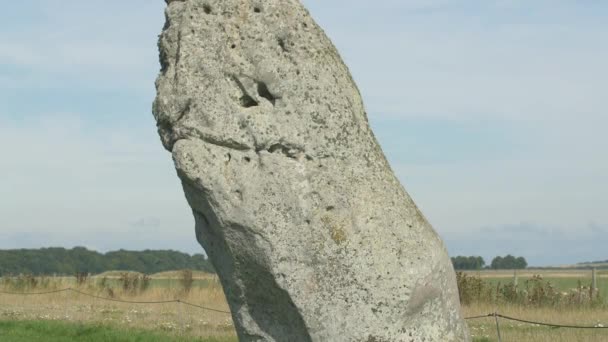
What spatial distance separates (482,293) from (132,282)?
1190cm

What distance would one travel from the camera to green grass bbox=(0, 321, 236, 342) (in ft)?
52.7

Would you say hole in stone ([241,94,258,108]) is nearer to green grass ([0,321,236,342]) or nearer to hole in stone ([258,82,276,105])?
hole in stone ([258,82,276,105])

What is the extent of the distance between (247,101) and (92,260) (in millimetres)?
74640

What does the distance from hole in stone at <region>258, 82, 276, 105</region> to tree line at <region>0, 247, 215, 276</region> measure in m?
64.5

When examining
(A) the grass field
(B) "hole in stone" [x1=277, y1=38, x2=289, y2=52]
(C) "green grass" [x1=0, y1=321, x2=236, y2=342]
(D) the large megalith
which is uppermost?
(B) "hole in stone" [x1=277, y1=38, x2=289, y2=52]

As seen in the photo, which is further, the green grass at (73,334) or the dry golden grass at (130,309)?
the dry golden grass at (130,309)

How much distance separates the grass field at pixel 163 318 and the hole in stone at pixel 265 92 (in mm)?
7864

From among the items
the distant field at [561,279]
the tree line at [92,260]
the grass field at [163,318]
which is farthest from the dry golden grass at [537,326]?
the tree line at [92,260]

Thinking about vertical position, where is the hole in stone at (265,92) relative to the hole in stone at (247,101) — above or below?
above

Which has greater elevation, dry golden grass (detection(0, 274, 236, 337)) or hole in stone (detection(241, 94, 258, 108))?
hole in stone (detection(241, 94, 258, 108))

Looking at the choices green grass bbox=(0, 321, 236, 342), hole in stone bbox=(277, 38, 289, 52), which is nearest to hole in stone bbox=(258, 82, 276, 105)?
hole in stone bbox=(277, 38, 289, 52)

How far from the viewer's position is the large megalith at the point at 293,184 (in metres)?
7.48

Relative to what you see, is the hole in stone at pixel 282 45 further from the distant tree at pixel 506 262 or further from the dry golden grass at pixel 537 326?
the distant tree at pixel 506 262

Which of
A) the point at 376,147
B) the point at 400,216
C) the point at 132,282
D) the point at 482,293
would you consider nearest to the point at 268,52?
the point at 376,147
